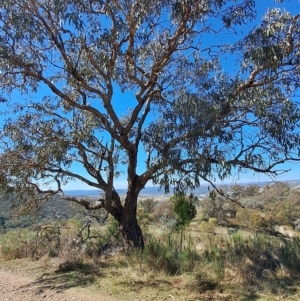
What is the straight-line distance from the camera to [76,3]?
775cm

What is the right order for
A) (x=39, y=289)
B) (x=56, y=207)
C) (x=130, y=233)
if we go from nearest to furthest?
(x=39, y=289), (x=130, y=233), (x=56, y=207)

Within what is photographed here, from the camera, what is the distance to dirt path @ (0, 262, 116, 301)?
5937 millimetres

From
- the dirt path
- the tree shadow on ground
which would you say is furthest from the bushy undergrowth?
the dirt path

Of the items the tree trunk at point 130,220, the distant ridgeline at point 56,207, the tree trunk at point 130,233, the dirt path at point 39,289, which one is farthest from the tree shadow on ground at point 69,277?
the distant ridgeline at point 56,207

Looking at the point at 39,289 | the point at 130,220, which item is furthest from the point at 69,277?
the point at 130,220

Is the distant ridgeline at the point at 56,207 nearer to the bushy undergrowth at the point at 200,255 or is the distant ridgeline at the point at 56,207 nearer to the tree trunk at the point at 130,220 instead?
the tree trunk at the point at 130,220

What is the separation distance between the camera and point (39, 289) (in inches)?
259

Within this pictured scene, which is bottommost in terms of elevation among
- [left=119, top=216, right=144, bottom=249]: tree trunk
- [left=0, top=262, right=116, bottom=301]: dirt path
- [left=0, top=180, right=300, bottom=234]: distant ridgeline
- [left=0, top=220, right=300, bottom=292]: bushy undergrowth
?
[left=0, top=262, right=116, bottom=301]: dirt path

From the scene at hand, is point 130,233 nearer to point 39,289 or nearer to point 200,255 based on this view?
point 200,255

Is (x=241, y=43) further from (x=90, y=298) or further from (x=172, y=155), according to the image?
(x=90, y=298)

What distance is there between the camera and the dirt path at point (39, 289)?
5937mm

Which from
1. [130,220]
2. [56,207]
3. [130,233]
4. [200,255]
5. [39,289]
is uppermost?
[56,207]

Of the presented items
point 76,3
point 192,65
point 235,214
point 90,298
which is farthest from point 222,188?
point 235,214

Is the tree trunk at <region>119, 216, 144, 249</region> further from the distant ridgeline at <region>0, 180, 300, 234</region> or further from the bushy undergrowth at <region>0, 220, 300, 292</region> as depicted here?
the distant ridgeline at <region>0, 180, 300, 234</region>
